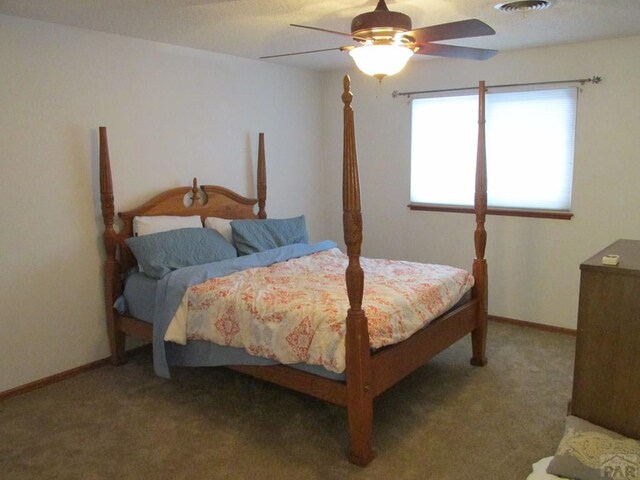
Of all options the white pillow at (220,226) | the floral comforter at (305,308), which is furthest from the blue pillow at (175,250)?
the floral comforter at (305,308)

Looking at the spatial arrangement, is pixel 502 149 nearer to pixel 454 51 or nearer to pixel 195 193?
pixel 454 51

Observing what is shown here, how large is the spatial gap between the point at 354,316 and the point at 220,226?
197 centimetres

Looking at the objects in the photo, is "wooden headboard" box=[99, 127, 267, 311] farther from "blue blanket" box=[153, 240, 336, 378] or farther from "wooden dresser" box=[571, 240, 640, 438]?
"wooden dresser" box=[571, 240, 640, 438]

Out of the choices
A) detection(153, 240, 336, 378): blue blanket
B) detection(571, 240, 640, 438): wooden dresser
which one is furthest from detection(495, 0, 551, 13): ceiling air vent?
detection(153, 240, 336, 378): blue blanket

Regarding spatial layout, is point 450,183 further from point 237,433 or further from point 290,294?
→ point 237,433

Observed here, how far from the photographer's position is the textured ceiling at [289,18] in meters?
2.83

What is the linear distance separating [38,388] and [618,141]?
4.41 m

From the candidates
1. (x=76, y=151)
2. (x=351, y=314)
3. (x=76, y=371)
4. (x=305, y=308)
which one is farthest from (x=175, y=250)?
(x=351, y=314)

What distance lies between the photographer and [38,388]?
3.35m

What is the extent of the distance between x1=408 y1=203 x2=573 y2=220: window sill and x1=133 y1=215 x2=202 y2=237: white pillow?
213cm

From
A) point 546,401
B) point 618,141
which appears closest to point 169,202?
Result: point 546,401

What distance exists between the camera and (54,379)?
3445 mm

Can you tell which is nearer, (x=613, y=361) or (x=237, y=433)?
(x=613, y=361)

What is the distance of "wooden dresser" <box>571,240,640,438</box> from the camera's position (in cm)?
206
